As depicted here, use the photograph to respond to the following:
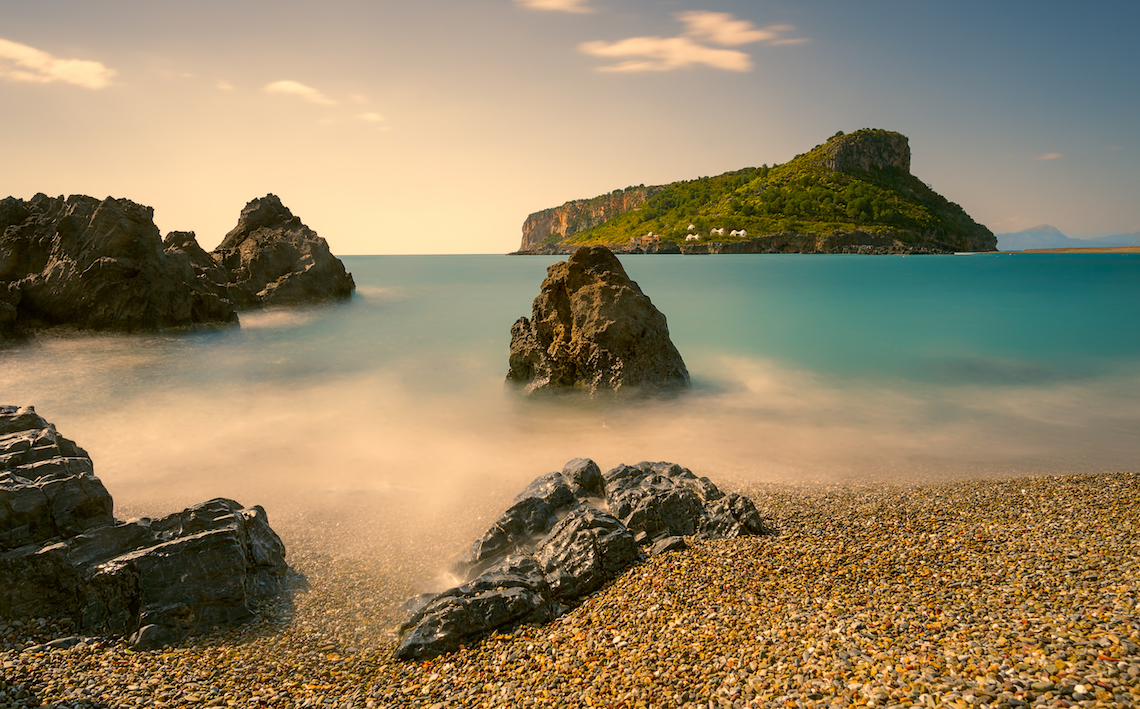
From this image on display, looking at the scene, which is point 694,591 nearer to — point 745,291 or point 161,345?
point 161,345

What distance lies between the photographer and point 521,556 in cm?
664

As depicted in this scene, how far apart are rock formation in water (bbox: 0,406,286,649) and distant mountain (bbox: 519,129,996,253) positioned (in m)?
121

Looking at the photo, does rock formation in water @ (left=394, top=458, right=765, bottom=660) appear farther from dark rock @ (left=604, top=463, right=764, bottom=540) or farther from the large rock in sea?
the large rock in sea

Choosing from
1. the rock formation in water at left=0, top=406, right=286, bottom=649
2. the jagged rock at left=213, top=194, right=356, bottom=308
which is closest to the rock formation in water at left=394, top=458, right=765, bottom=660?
the rock formation in water at left=0, top=406, right=286, bottom=649

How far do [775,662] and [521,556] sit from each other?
3.12 meters

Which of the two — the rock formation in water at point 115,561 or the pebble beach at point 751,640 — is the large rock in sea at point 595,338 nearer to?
the pebble beach at point 751,640

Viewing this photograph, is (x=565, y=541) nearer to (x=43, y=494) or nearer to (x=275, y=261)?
(x=43, y=494)

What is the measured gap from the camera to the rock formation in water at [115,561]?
5.77 metres

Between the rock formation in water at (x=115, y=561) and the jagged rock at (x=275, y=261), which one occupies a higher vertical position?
the jagged rock at (x=275, y=261)

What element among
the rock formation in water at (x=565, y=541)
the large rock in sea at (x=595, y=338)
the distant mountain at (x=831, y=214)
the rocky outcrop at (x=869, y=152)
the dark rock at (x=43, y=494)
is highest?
the rocky outcrop at (x=869, y=152)

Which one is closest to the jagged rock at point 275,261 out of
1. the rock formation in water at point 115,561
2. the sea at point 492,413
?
the sea at point 492,413

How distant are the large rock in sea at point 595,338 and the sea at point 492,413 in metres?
0.75

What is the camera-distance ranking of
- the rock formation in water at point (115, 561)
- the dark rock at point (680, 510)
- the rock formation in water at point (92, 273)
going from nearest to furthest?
the rock formation in water at point (115, 561), the dark rock at point (680, 510), the rock formation in water at point (92, 273)

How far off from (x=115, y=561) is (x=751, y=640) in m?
6.36
